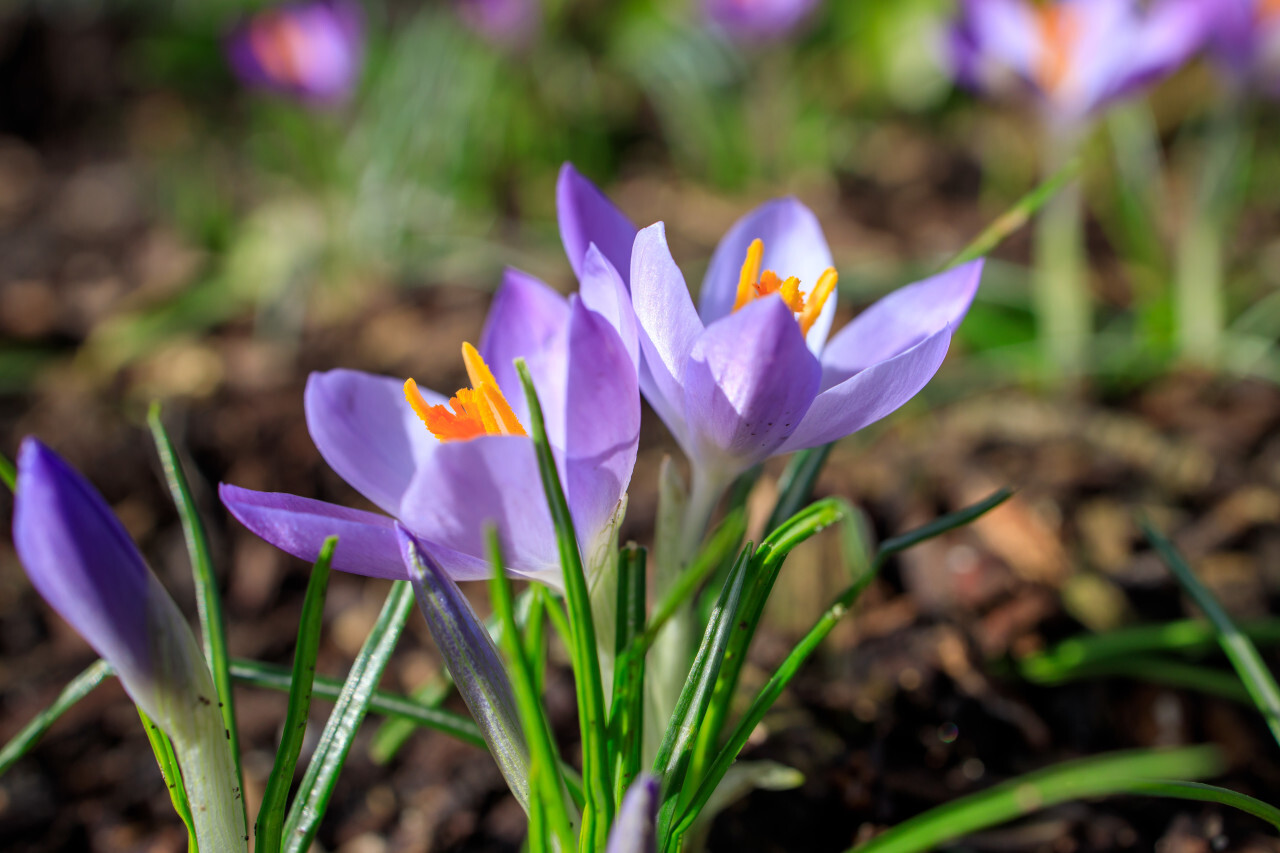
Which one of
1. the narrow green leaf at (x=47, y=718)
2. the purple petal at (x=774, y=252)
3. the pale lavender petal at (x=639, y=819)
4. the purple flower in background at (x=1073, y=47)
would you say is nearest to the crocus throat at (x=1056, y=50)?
the purple flower in background at (x=1073, y=47)

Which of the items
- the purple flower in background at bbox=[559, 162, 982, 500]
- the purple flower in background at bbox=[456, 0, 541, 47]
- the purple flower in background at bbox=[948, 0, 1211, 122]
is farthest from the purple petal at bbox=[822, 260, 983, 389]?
the purple flower in background at bbox=[456, 0, 541, 47]

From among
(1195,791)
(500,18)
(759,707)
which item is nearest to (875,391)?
(759,707)

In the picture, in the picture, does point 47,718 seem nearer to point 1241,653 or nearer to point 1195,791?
point 1195,791

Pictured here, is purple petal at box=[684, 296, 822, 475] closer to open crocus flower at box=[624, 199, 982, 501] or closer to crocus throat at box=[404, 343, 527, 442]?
open crocus flower at box=[624, 199, 982, 501]

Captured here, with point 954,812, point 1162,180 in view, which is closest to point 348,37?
point 1162,180

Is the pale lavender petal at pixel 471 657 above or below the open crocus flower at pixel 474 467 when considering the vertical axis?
below

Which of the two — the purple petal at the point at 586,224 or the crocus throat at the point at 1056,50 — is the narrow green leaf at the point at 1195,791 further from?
the crocus throat at the point at 1056,50
